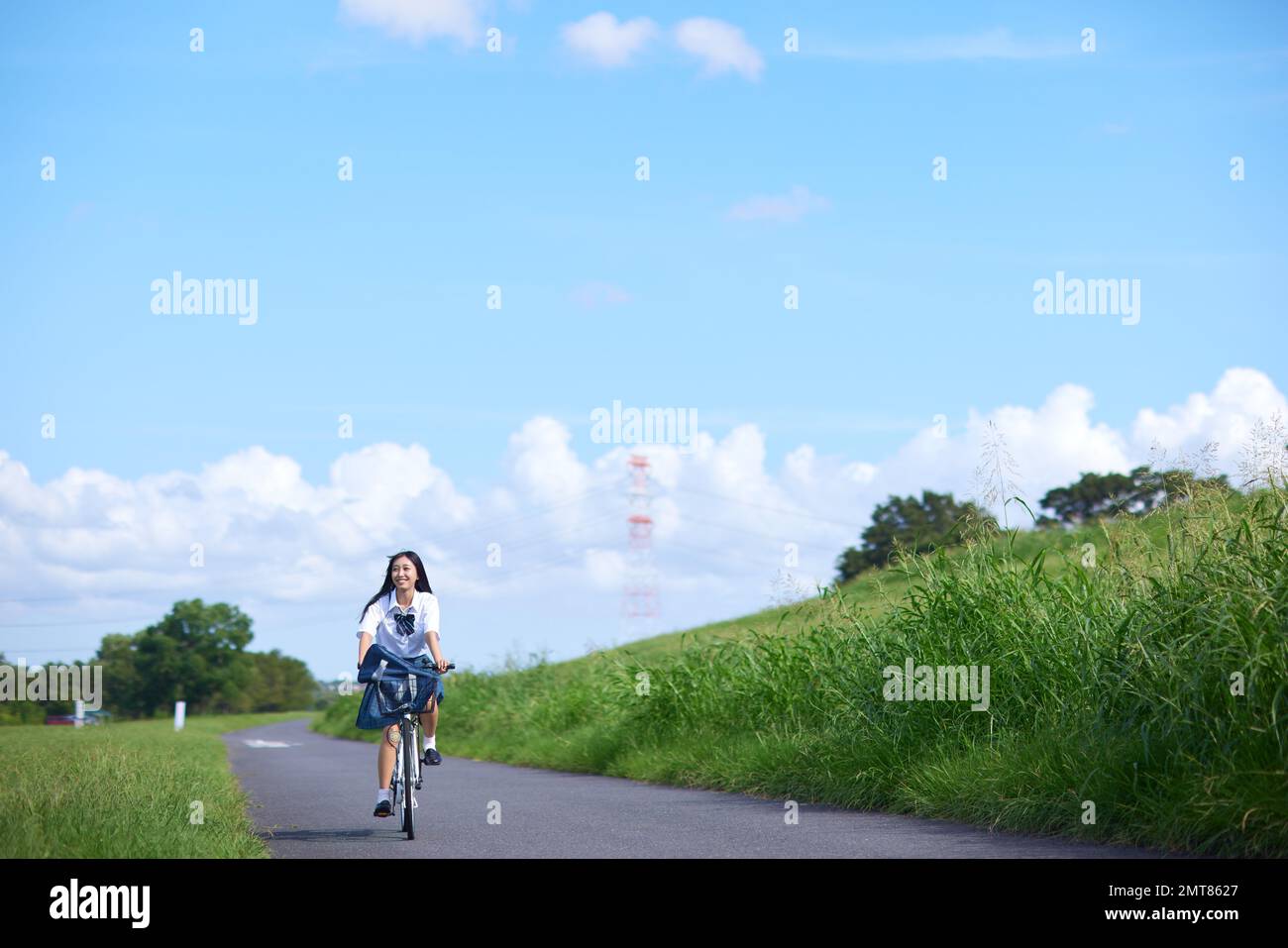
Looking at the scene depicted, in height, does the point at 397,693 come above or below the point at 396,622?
below

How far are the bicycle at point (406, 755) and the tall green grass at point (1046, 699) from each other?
12.4ft

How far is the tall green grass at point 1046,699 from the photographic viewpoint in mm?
7219

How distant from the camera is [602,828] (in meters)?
9.62

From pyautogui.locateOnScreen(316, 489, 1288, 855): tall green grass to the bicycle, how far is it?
377 centimetres

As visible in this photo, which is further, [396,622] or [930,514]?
[930,514]

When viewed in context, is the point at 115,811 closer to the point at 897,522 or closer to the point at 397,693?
the point at 397,693

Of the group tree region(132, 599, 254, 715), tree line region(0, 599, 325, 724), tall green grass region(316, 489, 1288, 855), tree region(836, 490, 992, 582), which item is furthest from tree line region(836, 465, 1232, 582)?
tree region(132, 599, 254, 715)
